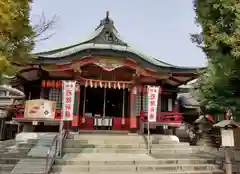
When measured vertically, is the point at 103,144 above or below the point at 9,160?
above

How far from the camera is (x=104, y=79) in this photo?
15.8 meters

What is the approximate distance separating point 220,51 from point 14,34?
6.65 meters

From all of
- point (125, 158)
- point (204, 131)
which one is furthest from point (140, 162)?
point (204, 131)

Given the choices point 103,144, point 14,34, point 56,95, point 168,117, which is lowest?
point 103,144

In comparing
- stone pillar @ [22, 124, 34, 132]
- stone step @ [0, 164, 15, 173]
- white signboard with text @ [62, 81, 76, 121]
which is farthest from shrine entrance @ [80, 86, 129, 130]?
stone step @ [0, 164, 15, 173]

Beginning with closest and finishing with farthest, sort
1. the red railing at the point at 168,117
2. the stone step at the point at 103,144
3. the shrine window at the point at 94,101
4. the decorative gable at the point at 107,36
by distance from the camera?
the stone step at the point at 103,144 < the red railing at the point at 168,117 < the shrine window at the point at 94,101 < the decorative gable at the point at 107,36

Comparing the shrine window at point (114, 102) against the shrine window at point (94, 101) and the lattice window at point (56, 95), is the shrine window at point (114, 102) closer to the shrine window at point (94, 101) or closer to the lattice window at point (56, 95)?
the shrine window at point (94, 101)

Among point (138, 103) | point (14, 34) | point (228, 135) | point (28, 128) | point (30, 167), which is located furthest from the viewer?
point (138, 103)

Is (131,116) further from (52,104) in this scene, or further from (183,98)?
(183,98)

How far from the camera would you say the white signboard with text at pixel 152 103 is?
491 inches

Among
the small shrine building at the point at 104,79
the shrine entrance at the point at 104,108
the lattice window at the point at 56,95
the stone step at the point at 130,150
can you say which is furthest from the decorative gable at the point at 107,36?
the stone step at the point at 130,150

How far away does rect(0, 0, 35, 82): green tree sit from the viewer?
620cm

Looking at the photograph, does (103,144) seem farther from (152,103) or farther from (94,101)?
(94,101)

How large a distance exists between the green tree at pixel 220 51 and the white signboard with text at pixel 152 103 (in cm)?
331
